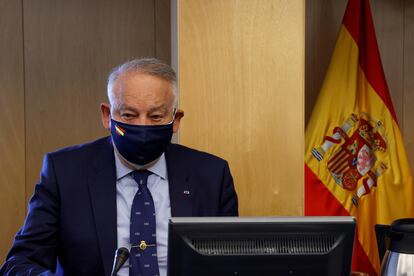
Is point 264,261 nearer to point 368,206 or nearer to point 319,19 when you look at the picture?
point 368,206

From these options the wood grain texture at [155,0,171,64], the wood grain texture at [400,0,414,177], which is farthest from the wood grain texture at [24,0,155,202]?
the wood grain texture at [400,0,414,177]

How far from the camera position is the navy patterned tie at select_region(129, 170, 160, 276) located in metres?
2.00

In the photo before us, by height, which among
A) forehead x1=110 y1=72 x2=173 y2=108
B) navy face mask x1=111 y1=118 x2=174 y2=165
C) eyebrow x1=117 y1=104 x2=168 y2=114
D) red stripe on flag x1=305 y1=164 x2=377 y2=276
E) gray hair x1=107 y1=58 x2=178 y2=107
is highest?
gray hair x1=107 y1=58 x2=178 y2=107

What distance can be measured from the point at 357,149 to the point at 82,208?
172 cm

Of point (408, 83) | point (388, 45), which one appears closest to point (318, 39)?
point (388, 45)

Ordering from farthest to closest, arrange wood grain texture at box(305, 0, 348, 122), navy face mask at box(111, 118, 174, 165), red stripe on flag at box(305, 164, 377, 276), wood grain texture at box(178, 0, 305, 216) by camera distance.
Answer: wood grain texture at box(305, 0, 348, 122) → red stripe on flag at box(305, 164, 377, 276) → wood grain texture at box(178, 0, 305, 216) → navy face mask at box(111, 118, 174, 165)

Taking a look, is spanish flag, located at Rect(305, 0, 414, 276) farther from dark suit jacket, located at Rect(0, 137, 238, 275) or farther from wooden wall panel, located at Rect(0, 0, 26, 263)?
wooden wall panel, located at Rect(0, 0, 26, 263)

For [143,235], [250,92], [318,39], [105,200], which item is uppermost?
[318,39]

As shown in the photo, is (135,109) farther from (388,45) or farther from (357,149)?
(388,45)

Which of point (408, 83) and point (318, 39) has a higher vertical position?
point (318, 39)

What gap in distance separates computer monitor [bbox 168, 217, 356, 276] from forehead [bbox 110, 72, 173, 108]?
2.72 feet

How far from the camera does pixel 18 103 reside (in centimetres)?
318

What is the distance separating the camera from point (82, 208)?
2.12 metres

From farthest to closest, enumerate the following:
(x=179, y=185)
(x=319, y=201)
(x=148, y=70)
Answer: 1. (x=319, y=201)
2. (x=179, y=185)
3. (x=148, y=70)
